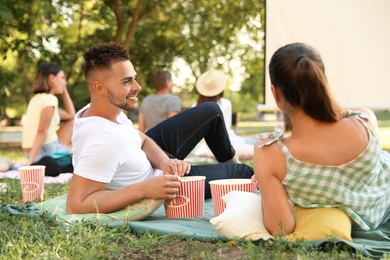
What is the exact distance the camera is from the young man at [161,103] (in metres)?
8.06

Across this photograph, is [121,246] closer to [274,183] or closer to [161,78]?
[274,183]

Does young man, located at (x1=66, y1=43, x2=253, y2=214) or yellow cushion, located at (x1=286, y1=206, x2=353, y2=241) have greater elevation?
young man, located at (x1=66, y1=43, x2=253, y2=214)

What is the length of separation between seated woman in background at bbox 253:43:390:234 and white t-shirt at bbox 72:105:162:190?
0.90 meters

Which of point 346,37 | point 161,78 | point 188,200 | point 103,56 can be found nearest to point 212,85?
point 161,78

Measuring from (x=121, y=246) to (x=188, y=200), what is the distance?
60 cm

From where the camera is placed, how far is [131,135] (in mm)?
3469

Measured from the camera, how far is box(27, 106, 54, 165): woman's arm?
19.9ft

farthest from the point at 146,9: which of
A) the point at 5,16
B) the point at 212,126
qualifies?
the point at 212,126

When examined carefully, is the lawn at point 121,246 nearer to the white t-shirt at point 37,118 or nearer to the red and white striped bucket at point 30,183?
the red and white striped bucket at point 30,183

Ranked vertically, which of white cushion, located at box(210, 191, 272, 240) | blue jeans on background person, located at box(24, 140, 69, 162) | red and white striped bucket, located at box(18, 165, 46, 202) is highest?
white cushion, located at box(210, 191, 272, 240)

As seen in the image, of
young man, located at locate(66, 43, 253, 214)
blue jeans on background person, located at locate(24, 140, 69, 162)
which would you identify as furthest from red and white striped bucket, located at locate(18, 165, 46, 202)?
blue jeans on background person, located at locate(24, 140, 69, 162)

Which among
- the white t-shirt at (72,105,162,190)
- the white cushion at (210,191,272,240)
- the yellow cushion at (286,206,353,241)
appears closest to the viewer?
the yellow cushion at (286,206,353,241)

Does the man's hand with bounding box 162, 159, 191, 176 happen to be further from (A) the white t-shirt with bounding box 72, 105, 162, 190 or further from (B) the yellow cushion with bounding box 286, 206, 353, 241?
(B) the yellow cushion with bounding box 286, 206, 353, 241

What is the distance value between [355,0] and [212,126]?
368 cm
